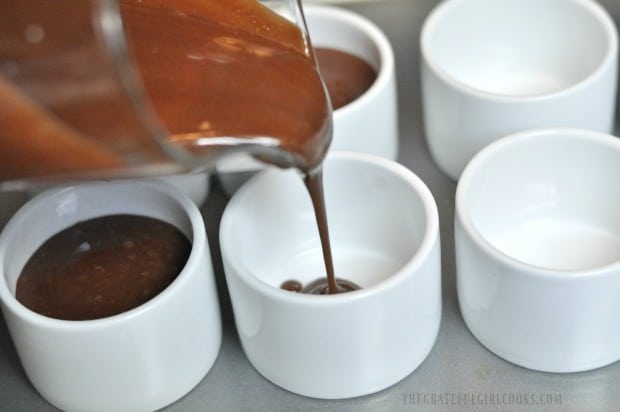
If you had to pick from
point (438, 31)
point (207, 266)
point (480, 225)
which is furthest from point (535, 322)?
point (438, 31)

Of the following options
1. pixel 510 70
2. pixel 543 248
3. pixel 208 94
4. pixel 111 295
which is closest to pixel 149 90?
pixel 208 94

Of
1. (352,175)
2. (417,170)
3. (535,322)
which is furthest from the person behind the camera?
(417,170)

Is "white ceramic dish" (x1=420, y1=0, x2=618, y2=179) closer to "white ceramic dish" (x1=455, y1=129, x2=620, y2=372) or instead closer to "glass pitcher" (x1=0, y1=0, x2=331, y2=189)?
"white ceramic dish" (x1=455, y1=129, x2=620, y2=372)

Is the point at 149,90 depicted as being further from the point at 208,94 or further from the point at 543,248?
the point at 543,248

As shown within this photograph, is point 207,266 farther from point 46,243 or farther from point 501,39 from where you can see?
point 501,39

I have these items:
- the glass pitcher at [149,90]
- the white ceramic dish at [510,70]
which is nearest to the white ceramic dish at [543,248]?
the white ceramic dish at [510,70]

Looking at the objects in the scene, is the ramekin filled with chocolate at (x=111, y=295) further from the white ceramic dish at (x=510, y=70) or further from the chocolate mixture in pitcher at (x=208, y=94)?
the white ceramic dish at (x=510, y=70)

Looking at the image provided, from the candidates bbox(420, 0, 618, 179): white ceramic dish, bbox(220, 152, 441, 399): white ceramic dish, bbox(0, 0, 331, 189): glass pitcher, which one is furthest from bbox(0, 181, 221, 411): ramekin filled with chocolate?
bbox(420, 0, 618, 179): white ceramic dish
